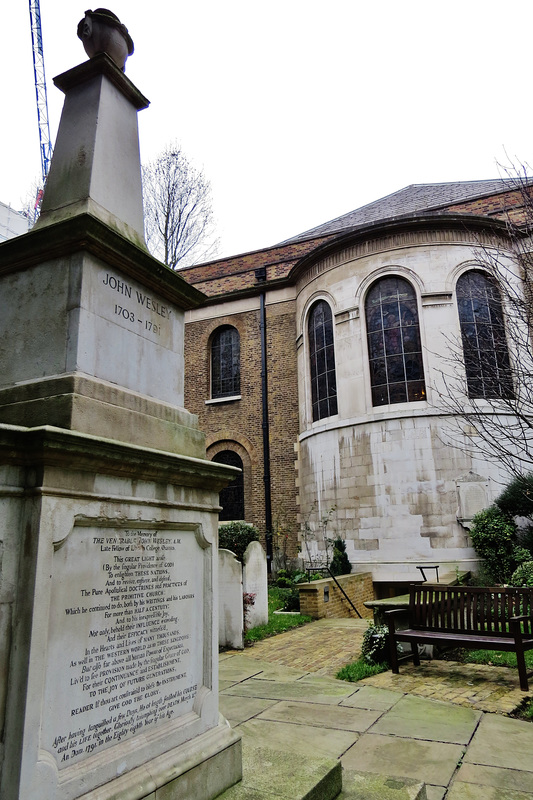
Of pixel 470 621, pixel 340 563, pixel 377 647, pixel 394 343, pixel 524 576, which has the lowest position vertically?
pixel 377 647

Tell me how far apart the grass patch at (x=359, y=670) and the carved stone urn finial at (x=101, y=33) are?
253 inches

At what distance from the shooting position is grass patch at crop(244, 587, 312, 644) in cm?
887

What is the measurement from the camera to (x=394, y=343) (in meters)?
14.7

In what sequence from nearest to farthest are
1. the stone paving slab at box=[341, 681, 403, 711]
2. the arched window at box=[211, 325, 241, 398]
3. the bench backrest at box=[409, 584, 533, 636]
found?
the stone paving slab at box=[341, 681, 403, 711], the bench backrest at box=[409, 584, 533, 636], the arched window at box=[211, 325, 241, 398]

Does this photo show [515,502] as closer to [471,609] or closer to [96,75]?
[471,609]

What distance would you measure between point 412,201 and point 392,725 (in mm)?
18800

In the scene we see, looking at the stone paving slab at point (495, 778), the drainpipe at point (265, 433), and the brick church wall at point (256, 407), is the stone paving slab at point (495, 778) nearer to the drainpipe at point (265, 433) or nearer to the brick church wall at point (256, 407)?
the brick church wall at point (256, 407)

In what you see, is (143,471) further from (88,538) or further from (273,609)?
(273,609)

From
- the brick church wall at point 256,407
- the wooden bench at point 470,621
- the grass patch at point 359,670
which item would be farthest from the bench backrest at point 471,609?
the brick church wall at point 256,407

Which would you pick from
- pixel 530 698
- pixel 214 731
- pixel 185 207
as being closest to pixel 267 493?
pixel 530 698

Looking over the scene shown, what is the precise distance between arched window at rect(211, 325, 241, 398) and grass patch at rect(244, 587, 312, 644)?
8.49 metres

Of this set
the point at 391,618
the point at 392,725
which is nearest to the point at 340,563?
the point at 391,618

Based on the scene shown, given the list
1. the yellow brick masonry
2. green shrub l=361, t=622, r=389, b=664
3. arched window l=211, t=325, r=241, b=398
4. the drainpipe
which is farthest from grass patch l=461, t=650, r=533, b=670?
arched window l=211, t=325, r=241, b=398

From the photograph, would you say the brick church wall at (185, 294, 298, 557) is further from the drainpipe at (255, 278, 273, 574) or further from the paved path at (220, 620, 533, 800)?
the paved path at (220, 620, 533, 800)
